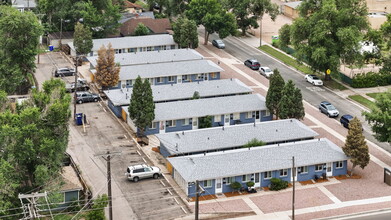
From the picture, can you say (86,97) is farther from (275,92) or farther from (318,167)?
(318,167)

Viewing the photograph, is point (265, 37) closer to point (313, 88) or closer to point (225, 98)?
point (313, 88)

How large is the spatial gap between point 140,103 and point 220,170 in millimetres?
16000

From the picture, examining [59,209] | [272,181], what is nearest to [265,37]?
[272,181]

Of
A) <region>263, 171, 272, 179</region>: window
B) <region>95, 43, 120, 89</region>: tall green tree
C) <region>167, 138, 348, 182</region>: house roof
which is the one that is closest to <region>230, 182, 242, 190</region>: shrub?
<region>167, 138, 348, 182</region>: house roof

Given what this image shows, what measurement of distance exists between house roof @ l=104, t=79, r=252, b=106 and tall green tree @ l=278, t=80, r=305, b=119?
11.4 m

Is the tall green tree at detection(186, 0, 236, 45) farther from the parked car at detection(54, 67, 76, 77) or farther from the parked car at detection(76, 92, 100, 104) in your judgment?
the parked car at detection(76, 92, 100, 104)

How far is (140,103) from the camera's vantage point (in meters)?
79.1

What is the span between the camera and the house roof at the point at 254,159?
6738 cm

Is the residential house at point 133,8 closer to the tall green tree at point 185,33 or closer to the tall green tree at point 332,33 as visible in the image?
the tall green tree at point 185,33

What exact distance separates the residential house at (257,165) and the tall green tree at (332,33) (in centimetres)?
2856

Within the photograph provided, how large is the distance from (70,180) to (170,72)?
37303 mm

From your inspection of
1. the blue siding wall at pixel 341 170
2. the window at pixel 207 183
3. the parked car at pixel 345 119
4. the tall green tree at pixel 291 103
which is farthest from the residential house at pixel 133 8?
the window at pixel 207 183

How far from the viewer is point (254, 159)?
6956cm

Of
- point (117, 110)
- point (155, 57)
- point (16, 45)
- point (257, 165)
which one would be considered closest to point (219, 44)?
point (155, 57)
